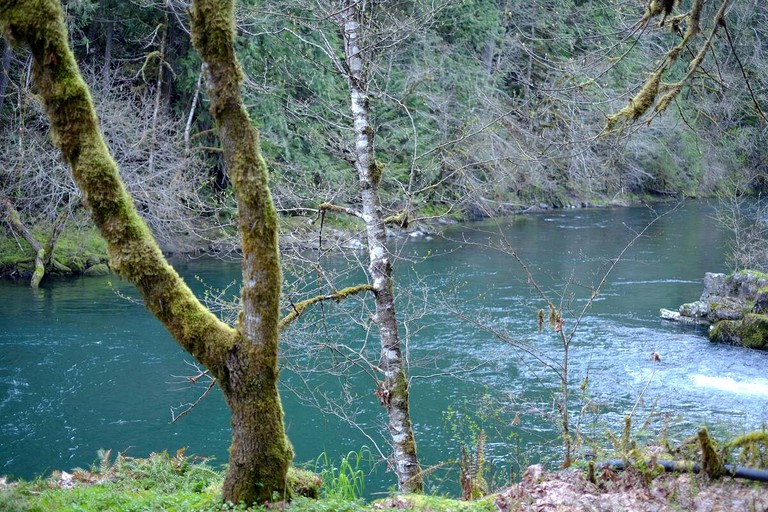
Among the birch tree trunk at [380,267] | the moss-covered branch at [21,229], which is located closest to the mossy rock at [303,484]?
the birch tree trunk at [380,267]

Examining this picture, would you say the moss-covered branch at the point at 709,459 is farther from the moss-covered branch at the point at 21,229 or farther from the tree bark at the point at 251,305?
the moss-covered branch at the point at 21,229

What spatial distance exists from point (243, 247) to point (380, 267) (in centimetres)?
273

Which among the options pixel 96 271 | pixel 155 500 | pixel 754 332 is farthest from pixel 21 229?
pixel 754 332

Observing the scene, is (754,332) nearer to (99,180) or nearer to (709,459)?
(709,459)

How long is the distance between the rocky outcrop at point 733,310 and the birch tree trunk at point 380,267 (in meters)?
10.2

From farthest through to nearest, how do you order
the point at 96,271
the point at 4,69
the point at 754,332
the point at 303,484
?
the point at 96,271 < the point at 4,69 < the point at 754,332 < the point at 303,484

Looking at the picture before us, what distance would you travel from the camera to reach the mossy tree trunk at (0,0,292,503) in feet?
13.8

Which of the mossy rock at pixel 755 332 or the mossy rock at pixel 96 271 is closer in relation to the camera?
the mossy rock at pixel 755 332

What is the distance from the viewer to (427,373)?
506 inches

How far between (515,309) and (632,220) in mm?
15286

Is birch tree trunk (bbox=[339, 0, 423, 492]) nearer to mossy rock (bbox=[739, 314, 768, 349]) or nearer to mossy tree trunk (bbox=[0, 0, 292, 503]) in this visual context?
mossy tree trunk (bbox=[0, 0, 292, 503])

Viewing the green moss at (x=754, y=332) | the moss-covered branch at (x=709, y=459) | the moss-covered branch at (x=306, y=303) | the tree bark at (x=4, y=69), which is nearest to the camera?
the moss-covered branch at (x=709, y=459)

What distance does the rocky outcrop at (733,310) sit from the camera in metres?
14.6

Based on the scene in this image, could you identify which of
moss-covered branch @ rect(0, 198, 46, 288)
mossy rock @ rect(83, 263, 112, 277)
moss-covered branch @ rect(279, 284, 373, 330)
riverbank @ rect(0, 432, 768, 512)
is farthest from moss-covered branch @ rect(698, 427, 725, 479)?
mossy rock @ rect(83, 263, 112, 277)
